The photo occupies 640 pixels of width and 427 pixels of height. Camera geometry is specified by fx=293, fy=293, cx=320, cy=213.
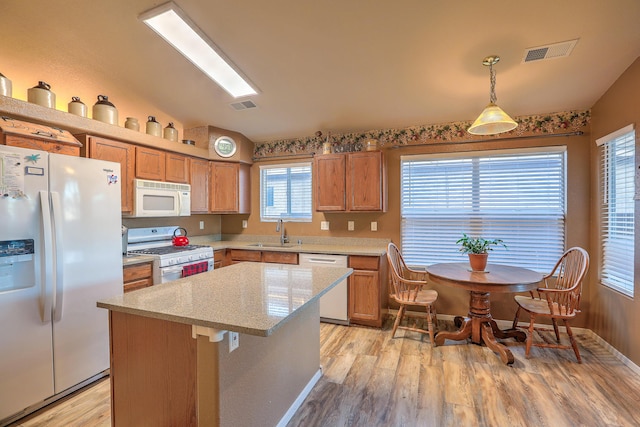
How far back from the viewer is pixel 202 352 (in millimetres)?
1290

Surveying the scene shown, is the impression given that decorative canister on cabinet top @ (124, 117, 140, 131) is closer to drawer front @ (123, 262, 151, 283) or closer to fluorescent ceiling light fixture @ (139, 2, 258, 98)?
fluorescent ceiling light fixture @ (139, 2, 258, 98)

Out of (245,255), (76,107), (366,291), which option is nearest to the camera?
(76,107)

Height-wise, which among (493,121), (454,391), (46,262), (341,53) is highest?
(341,53)

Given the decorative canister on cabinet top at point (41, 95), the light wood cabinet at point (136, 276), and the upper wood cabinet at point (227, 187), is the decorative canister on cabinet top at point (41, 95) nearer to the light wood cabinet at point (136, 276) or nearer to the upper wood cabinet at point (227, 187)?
the light wood cabinet at point (136, 276)

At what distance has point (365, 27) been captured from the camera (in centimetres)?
223

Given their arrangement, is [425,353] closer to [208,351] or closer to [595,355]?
[595,355]

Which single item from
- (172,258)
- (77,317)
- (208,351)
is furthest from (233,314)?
(172,258)

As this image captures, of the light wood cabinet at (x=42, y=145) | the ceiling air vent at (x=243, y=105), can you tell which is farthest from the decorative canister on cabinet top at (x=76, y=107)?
the ceiling air vent at (x=243, y=105)

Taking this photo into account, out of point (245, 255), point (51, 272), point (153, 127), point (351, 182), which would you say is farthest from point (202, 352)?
point (153, 127)

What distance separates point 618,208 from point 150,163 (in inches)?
183

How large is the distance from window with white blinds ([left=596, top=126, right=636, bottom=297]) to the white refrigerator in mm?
4328

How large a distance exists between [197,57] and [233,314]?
238cm

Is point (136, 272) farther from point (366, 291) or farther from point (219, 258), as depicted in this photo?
point (366, 291)

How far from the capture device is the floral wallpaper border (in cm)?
314
